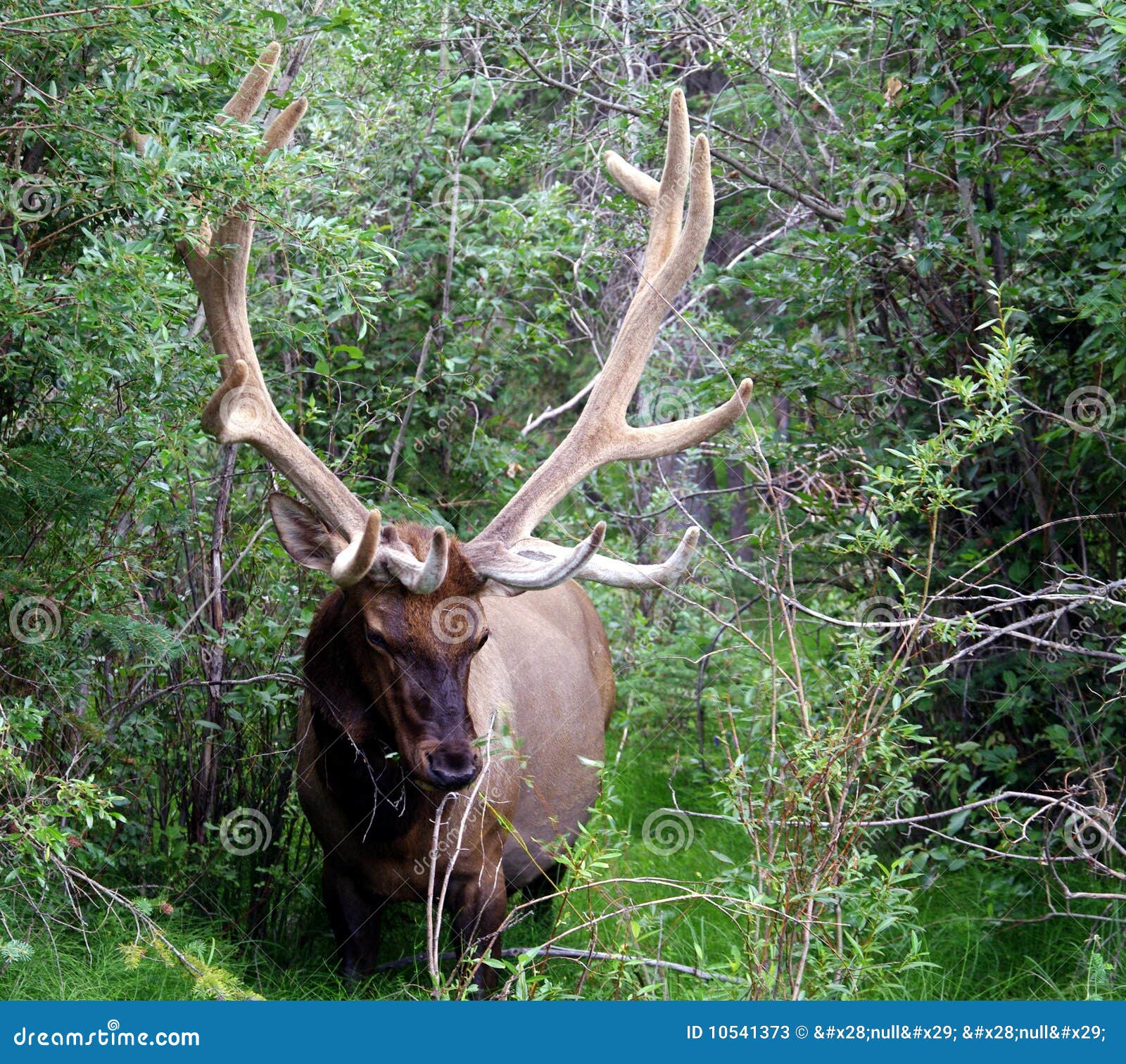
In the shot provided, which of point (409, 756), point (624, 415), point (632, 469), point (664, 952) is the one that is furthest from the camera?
point (632, 469)

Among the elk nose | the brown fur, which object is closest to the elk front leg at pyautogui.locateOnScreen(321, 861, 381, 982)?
the brown fur

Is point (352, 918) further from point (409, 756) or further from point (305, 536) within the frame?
point (305, 536)

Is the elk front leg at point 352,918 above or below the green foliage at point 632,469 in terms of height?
below

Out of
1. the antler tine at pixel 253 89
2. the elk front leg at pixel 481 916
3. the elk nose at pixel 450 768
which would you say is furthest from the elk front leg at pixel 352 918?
the antler tine at pixel 253 89

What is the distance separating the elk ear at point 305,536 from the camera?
195 inches

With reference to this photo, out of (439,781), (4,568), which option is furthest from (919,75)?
(4,568)

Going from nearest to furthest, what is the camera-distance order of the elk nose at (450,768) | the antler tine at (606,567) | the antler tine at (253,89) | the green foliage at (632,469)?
1. the green foliage at (632,469)
2. the elk nose at (450,768)
3. the antler tine at (606,567)
4. the antler tine at (253,89)

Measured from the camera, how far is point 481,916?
16.3 feet

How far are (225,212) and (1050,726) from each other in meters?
3.65

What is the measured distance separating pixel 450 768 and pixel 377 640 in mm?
544

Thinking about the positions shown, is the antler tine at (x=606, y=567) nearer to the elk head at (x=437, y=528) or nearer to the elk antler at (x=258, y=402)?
the elk head at (x=437, y=528)

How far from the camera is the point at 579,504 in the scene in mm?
8703

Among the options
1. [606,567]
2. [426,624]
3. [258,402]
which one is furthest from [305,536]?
[606,567]

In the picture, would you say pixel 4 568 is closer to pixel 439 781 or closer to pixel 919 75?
pixel 439 781
